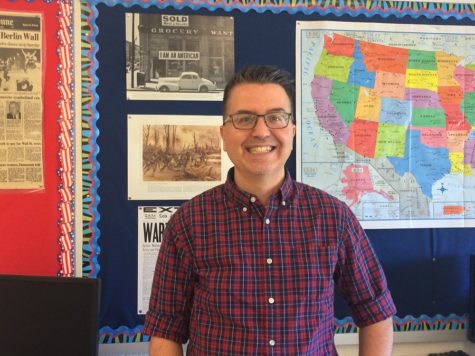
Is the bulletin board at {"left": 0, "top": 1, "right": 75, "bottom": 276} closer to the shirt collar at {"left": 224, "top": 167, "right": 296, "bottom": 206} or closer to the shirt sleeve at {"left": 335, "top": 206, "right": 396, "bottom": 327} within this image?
the shirt collar at {"left": 224, "top": 167, "right": 296, "bottom": 206}

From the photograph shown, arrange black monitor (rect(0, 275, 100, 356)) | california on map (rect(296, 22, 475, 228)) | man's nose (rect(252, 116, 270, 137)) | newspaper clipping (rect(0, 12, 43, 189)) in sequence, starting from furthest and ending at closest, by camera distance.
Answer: california on map (rect(296, 22, 475, 228))
newspaper clipping (rect(0, 12, 43, 189))
black monitor (rect(0, 275, 100, 356))
man's nose (rect(252, 116, 270, 137))

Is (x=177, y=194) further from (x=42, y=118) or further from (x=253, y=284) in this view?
(x=253, y=284)

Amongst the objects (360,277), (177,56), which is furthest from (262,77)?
(177,56)

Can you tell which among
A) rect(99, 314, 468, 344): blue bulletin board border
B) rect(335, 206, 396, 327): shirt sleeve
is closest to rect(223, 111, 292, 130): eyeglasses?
rect(335, 206, 396, 327): shirt sleeve

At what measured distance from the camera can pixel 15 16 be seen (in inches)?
57.6

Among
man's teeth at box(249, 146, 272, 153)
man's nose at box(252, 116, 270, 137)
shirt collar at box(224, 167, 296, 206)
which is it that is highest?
man's nose at box(252, 116, 270, 137)

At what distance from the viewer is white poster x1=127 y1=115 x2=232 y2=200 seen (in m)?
1.52

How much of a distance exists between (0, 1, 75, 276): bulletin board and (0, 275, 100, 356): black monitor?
0.17 meters

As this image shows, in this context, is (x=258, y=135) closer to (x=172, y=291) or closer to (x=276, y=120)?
(x=276, y=120)

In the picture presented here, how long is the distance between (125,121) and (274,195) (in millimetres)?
772

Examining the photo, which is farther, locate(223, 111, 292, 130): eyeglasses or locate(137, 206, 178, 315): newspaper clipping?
locate(137, 206, 178, 315): newspaper clipping

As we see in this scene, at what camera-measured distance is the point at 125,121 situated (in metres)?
1.51

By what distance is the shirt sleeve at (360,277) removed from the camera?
101cm

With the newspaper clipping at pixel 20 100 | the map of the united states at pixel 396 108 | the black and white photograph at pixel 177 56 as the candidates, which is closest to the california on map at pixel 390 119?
the map of the united states at pixel 396 108
